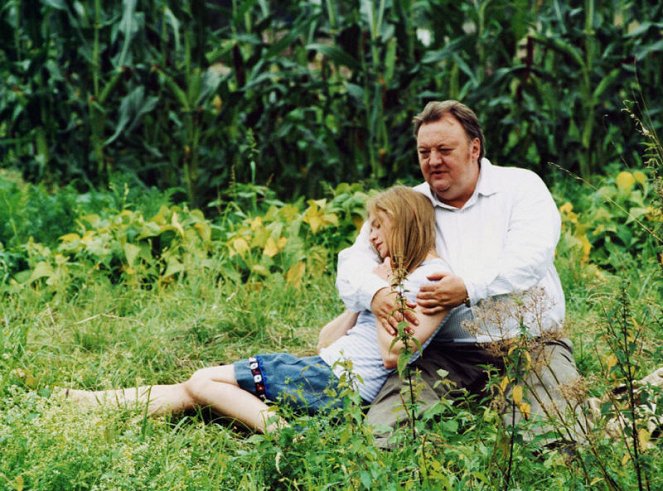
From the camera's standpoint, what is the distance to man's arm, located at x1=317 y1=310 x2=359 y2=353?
13.1 ft

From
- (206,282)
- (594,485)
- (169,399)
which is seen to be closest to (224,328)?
(206,282)

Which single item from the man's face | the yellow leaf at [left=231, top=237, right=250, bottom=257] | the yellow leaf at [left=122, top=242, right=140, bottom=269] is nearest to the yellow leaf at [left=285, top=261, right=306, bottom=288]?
the yellow leaf at [left=231, top=237, right=250, bottom=257]

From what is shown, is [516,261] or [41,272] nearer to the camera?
[516,261]

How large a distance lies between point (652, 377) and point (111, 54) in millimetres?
4910

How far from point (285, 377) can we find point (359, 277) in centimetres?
49

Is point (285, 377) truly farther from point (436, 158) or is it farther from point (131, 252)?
point (131, 252)

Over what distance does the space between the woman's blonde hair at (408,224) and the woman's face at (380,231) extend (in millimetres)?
14

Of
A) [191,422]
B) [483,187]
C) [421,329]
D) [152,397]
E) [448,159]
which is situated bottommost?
[191,422]

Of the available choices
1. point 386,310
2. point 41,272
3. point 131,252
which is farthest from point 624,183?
point 41,272

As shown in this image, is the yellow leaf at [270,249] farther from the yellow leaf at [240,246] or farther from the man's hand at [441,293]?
the man's hand at [441,293]

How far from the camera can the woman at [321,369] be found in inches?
144

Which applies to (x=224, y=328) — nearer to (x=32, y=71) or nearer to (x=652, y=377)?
(x=652, y=377)

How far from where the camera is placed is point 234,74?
705 centimetres

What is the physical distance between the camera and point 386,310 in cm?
354
